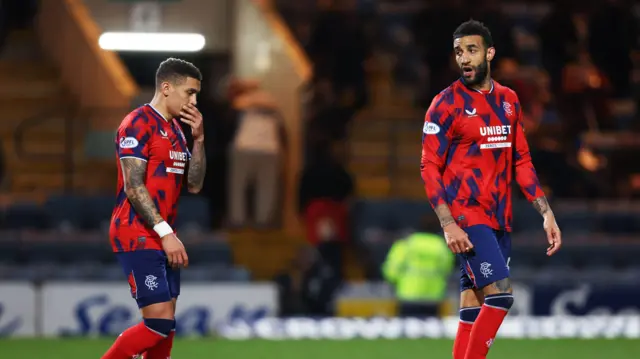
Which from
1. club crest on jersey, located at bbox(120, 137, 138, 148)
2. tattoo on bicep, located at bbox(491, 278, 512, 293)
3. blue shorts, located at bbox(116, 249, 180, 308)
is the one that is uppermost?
club crest on jersey, located at bbox(120, 137, 138, 148)

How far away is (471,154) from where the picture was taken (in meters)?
7.21

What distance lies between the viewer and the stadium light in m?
17.3

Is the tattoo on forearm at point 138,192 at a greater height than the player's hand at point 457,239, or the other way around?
the tattoo on forearm at point 138,192

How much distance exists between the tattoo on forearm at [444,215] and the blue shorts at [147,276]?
1.53 meters

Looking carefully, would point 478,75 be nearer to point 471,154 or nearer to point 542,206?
point 471,154

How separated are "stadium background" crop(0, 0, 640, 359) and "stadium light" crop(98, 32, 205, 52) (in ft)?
0.43

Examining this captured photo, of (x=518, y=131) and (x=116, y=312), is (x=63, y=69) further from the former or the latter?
(x=518, y=131)

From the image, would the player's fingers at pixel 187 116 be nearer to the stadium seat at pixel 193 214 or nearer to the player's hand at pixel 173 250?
the player's hand at pixel 173 250

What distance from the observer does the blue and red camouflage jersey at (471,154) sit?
717 centimetres

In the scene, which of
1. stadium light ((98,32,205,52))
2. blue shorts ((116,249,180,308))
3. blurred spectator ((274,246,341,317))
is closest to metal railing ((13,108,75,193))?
stadium light ((98,32,205,52))

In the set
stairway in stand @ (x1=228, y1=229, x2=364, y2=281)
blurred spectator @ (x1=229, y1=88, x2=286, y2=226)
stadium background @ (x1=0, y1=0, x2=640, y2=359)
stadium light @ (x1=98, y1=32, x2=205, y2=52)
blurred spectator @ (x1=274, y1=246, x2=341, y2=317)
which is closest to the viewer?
stadium background @ (x1=0, y1=0, x2=640, y2=359)

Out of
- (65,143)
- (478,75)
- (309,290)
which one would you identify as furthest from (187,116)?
(65,143)

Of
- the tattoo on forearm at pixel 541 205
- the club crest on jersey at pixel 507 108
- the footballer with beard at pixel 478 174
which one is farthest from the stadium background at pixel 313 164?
the club crest on jersey at pixel 507 108

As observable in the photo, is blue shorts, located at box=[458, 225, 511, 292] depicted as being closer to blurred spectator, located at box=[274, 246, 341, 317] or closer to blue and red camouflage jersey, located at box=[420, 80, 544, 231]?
blue and red camouflage jersey, located at box=[420, 80, 544, 231]
